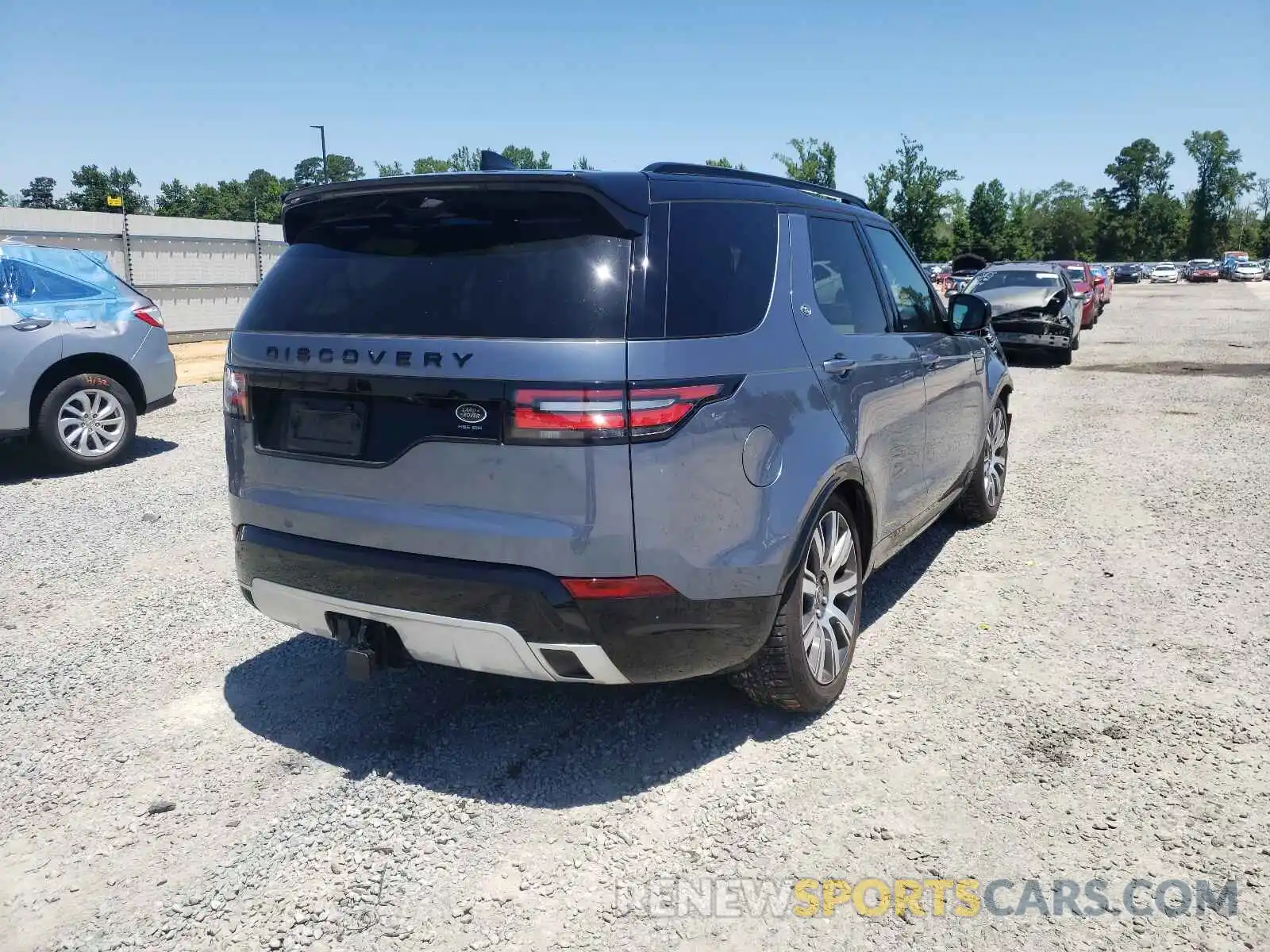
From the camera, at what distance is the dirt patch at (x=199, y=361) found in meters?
14.9

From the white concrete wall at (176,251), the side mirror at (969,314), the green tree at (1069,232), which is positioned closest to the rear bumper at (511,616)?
the side mirror at (969,314)

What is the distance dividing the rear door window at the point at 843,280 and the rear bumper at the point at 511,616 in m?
1.29

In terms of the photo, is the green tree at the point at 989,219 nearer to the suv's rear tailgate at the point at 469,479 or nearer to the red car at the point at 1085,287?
the red car at the point at 1085,287

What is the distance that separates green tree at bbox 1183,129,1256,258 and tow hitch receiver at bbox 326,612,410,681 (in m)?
138

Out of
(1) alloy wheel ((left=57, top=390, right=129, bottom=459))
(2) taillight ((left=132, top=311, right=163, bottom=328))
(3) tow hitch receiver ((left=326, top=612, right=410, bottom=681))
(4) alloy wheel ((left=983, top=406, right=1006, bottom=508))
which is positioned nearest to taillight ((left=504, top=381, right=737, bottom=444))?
Result: (3) tow hitch receiver ((left=326, top=612, right=410, bottom=681))

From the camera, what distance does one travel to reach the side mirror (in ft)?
17.5

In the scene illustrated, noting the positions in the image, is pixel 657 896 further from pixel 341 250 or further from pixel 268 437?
pixel 341 250

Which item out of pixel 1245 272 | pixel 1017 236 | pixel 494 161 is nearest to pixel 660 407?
pixel 494 161

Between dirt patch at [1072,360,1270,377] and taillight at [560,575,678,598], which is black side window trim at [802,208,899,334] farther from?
dirt patch at [1072,360,1270,377]

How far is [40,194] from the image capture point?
78.9 meters

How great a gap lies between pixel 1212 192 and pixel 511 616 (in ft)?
469

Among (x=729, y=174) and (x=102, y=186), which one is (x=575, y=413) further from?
(x=102, y=186)

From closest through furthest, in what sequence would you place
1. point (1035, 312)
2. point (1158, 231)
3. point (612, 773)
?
1. point (612, 773)
2. point (1035, 312)
3. point (1158, 231)

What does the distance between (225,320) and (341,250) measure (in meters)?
20.8
